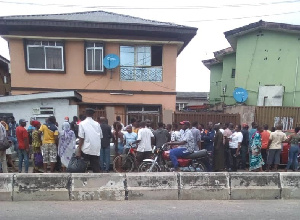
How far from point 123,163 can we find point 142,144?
892mm

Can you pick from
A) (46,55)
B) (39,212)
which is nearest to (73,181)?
(39,212)

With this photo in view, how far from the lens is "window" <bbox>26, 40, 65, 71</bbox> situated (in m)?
13.5

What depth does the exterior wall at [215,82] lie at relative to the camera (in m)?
22.8

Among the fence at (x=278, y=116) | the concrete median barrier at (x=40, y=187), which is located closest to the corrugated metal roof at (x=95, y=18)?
the fence at (x=278, y=116)

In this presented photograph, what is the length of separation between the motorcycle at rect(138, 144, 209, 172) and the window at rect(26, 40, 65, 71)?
9001 millimetres

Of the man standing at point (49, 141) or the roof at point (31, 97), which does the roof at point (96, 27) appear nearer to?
the roof at point (31, 97)

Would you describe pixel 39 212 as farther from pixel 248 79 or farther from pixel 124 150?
pixel 248 79

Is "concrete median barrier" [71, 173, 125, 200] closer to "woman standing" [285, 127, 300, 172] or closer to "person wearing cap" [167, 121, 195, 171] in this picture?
"person wearing cap" [167, 121, 195, 171]

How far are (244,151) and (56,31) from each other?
1093 cm

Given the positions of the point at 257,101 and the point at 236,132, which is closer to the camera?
the point at 236,132

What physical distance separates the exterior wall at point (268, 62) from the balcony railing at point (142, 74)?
257 inches

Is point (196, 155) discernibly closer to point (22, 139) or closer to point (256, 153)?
point (256, 153)

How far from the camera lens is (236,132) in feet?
26.9

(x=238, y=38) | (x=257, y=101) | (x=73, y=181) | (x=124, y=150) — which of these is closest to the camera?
(x=73, y=181)
